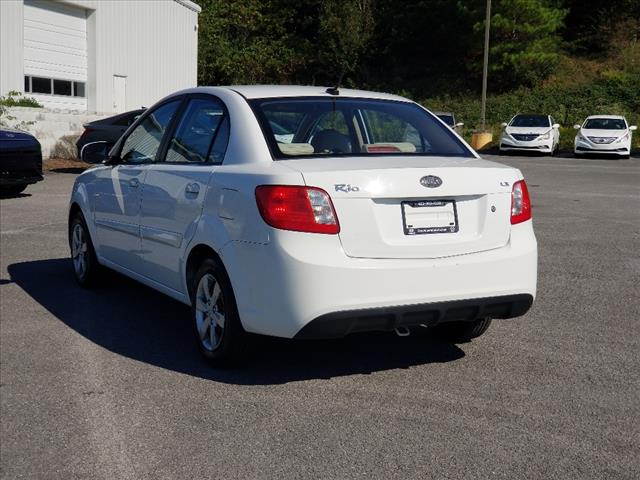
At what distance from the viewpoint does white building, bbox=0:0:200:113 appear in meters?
26.5

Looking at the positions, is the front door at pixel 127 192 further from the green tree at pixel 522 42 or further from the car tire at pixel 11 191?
the green tree at pixel 522 42

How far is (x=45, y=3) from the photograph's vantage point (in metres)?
28.0

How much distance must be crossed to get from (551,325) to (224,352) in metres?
2.50

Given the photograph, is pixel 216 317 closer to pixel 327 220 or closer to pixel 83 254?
pixel 327 220

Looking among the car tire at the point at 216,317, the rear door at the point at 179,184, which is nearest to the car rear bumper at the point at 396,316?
the car tire at the point at 216,317

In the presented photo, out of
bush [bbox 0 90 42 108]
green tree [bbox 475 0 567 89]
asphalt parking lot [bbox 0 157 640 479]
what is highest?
green tree [bbox 475 0 567 89]

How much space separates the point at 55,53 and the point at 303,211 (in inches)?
1016

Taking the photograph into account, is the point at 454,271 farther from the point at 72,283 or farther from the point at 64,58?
the point at 64,58

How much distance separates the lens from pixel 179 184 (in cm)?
564

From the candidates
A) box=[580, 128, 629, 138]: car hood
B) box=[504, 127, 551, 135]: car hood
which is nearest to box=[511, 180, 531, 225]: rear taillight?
box=[580, 128, 629, 138]: car hood

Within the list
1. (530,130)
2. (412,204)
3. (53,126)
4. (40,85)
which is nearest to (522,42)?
(530,130)

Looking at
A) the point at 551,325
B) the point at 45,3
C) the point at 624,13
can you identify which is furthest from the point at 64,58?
the point at 624,13

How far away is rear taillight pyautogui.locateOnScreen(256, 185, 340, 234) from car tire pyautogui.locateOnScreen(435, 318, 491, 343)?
1583mm

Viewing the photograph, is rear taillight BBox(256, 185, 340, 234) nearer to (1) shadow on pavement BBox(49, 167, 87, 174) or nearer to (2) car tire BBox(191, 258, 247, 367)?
(2) car tire BBox(191, 258, 247, 367)
